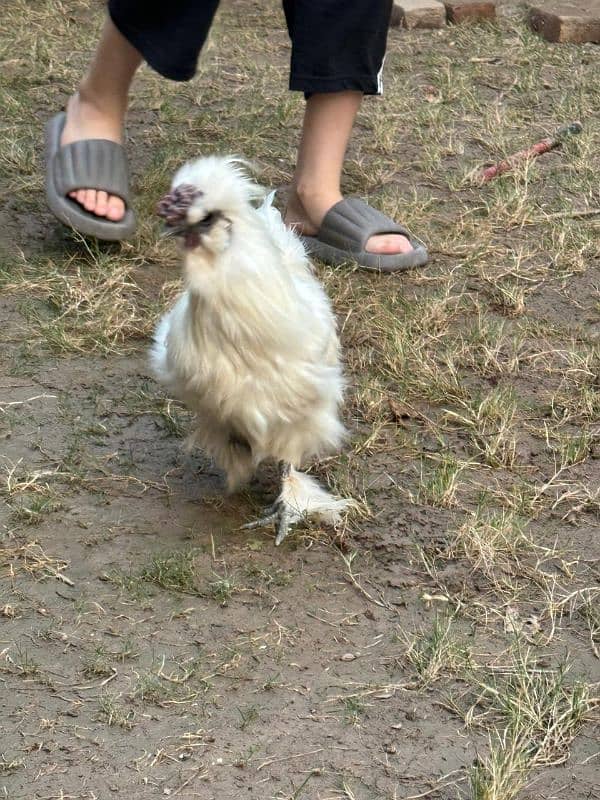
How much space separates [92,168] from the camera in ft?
13.9

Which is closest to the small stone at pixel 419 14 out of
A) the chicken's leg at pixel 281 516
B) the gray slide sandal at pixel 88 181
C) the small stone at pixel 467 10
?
the small stone at pixel 467 10

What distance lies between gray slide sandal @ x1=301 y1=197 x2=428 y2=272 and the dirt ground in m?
0.05

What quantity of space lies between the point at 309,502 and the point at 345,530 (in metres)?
0.11

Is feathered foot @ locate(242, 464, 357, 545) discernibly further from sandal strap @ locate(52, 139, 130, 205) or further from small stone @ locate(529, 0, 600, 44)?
small stone @ locate(529, 0, 600, 44)

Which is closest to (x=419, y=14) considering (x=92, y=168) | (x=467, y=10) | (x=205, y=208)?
(x=467, y=10)

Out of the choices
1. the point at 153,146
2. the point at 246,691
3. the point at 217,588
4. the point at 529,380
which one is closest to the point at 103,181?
the point at 153,146

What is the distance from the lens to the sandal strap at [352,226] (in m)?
4.27

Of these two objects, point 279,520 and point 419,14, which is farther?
point 419,14

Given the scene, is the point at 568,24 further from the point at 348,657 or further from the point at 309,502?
the point at 348,657

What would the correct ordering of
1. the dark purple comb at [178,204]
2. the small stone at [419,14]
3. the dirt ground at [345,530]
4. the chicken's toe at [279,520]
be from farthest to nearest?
the small stone at [419,14]
the chicken's toe at [279,520]
the dark purple comb at [178,204]
the dirt ground at [345,530]

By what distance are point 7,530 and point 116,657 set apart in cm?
56

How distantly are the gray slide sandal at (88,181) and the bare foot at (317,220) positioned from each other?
0.59 meters

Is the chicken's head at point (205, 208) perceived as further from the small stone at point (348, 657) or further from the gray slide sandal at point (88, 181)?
the gray slide sandal at point (88, 181)

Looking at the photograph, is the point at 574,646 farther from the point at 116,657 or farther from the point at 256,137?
the point at 256,137
